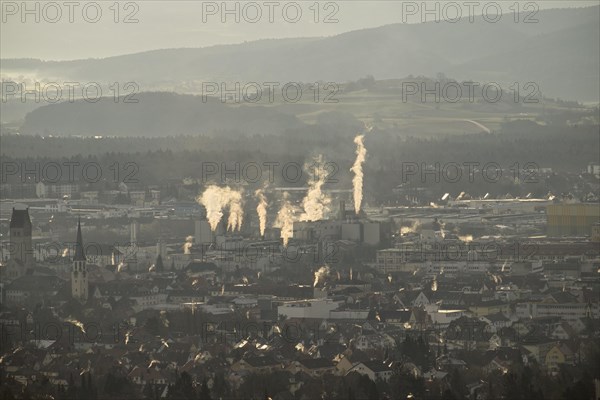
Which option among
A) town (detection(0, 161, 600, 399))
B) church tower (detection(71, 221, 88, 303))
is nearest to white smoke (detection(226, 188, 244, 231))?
town (detection(0, 161, 600, 399))

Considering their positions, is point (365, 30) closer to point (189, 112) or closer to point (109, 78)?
point (109, 78)

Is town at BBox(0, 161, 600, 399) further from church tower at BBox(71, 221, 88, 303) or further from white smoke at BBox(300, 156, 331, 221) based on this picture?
white smoke at BBox(300, 156, 331, 221)

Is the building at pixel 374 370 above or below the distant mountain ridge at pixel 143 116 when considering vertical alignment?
below

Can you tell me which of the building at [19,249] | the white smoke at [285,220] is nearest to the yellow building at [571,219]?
the white smoke at [285,220]

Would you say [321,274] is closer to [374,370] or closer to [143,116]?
[374,370]

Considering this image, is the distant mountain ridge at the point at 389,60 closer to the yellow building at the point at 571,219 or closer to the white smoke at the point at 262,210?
the white smoke at the point at 262,210

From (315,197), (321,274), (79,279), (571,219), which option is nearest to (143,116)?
(315,197)
